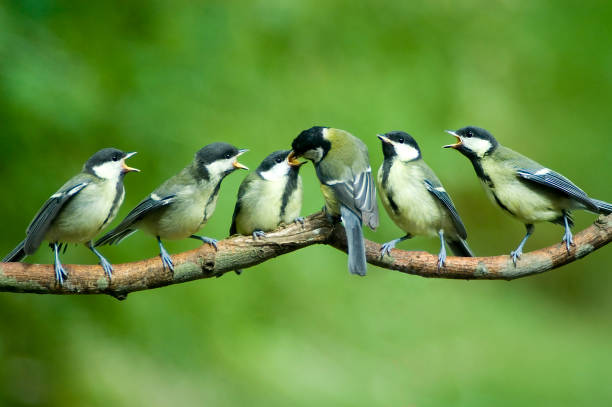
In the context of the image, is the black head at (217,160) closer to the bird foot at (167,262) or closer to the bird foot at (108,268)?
the bird foot at (167,262)

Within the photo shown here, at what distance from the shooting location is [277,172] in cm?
276

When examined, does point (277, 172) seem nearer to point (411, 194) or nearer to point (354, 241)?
point (411, 194)

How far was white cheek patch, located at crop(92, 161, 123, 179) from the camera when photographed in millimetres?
2453

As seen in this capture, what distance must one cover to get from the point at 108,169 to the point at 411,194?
1.16m

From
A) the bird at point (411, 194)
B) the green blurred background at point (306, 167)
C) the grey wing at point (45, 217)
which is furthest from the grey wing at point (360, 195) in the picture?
the green blurred background at point (306, 167)

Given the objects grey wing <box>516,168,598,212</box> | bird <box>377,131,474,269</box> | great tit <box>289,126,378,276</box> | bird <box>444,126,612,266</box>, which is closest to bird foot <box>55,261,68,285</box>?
great tit <box>289,126,378,276</box>

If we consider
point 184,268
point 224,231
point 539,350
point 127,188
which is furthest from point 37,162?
point 539,350

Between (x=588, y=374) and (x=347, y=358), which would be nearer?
(x=347, y=358)

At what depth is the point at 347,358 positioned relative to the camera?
449cm

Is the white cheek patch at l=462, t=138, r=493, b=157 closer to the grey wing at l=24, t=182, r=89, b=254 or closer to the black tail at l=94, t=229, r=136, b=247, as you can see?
the black tail at l=94, t=229, r=136, b=247

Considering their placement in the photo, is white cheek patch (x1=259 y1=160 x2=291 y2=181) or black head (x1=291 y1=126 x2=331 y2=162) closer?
black head (x1=291 y1=126 x2=331 y2=162)

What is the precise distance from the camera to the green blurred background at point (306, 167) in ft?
12.4

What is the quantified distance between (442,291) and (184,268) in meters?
3.28

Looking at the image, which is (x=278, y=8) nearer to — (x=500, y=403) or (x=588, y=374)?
(x=500, y=403)
